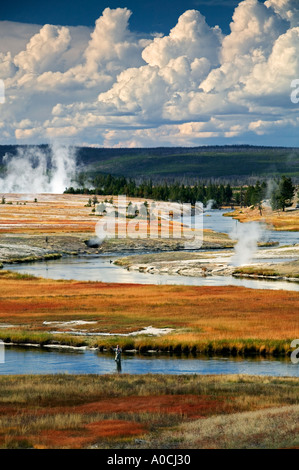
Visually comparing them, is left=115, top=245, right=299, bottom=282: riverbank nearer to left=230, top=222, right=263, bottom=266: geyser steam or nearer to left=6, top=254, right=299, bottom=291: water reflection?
left=230, top=222, right=263, bottom=266: geyser steam

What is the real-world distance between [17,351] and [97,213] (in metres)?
141

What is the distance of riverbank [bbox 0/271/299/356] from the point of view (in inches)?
1708

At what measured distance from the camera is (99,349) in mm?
43625

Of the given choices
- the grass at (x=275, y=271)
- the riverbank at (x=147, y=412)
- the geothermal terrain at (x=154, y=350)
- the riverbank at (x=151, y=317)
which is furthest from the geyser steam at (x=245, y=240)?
the riverbank at (x=147, y=412)

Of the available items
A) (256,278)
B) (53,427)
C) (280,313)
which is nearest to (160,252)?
(256,278)

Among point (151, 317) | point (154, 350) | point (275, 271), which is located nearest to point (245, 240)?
point (275, 271)

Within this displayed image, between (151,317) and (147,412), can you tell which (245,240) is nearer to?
(151,317)

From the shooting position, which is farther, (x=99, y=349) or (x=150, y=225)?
(x=150, y=225)

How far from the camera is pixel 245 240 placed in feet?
435

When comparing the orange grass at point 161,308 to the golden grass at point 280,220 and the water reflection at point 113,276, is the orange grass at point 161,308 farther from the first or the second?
the golden grass at point 280,220

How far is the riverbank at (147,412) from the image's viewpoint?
2084cm

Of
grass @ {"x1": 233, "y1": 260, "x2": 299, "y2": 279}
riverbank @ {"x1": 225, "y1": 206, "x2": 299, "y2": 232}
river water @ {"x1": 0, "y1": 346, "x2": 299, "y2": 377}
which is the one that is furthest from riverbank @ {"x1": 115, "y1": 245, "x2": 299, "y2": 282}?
riverbank @ {"x1": 225, "y1": 206, "x2": 299, "y2": 232}
